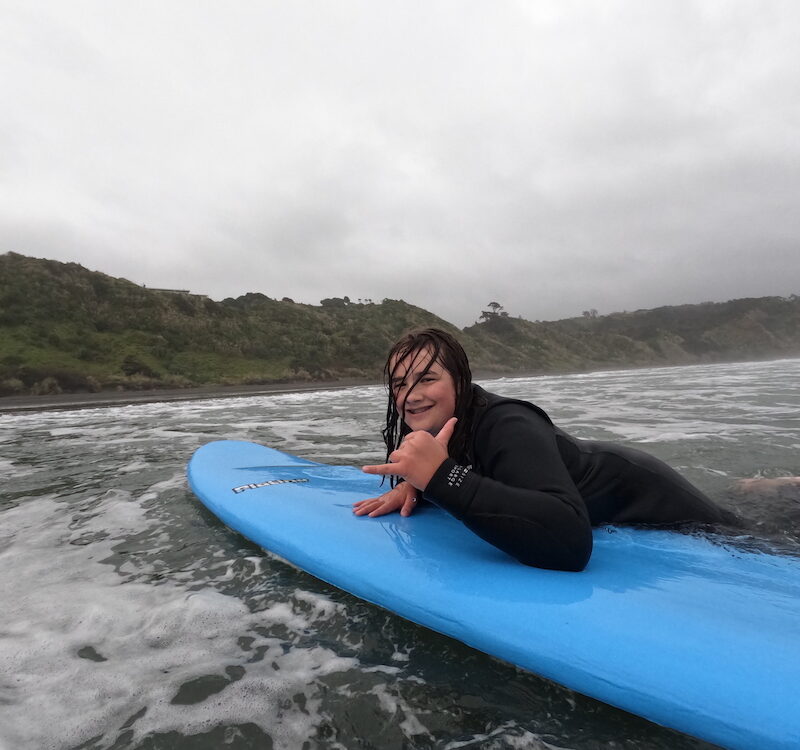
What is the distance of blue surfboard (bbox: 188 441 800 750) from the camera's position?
1.24m

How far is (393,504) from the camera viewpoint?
9.00ft

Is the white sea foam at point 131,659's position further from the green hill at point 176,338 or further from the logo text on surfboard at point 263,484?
the green hill at point 176,338

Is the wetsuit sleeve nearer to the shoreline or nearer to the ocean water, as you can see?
the ocean water

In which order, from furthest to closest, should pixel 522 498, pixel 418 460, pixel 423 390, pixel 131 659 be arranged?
1. pixel 423 390
2. pixel 131 659
3. pixel 418 460
4. pixel 522 498

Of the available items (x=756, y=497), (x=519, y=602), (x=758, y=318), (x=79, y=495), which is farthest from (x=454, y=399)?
(x=758, y=318)

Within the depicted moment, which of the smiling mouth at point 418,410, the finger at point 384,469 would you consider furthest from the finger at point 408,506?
the finger at point 384,469

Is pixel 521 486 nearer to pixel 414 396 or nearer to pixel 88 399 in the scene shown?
pixel 414 396

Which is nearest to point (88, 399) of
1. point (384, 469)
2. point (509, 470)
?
point (384, 469)

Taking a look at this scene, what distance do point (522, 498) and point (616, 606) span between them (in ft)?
1.71

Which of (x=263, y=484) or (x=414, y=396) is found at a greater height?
(x=414, y=396)

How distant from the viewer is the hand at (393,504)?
107 inches

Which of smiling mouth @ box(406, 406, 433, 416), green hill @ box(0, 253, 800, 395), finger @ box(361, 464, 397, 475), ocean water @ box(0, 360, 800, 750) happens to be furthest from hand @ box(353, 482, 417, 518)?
green hill @ box(0, 253, 800, 395)

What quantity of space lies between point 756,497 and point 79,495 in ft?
17.5

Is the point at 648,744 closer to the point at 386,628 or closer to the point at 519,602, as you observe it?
the point at 519,602
